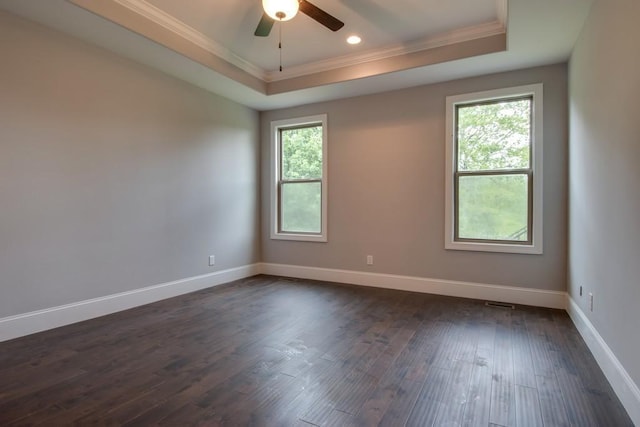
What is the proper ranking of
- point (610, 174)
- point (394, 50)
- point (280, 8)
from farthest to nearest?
point (394, 50) < point (280, 8) < point (610, 174)

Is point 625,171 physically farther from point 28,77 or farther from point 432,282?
point 28,77

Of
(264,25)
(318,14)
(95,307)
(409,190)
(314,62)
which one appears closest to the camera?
(318,14)

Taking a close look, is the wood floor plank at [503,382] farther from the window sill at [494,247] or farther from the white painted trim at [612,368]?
the window sill at [494,247]

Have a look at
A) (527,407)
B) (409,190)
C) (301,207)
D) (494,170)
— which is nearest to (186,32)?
(301,207)

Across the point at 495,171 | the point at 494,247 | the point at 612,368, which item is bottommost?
the point at 612,368

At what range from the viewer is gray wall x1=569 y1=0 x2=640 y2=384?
180 cm

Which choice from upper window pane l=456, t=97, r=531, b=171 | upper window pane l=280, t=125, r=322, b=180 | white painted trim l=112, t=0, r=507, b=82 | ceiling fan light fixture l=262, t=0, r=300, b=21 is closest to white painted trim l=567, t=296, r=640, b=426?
upper window pane l=456, t=97, r=531, b=171

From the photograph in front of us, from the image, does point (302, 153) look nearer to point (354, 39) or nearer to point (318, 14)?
point (354, 39)

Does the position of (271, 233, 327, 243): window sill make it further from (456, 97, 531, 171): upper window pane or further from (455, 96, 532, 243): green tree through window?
(456, 97, 531, 171): upper window pane

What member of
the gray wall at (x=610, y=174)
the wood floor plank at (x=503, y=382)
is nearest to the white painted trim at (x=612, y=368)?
the gray wall at (x=610, y=174)

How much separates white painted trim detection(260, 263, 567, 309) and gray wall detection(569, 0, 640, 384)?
614 millimetres

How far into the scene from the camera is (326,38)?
11.9ft

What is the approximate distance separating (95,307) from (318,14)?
3.42 meters

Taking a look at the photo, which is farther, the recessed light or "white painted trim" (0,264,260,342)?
the recessed light
